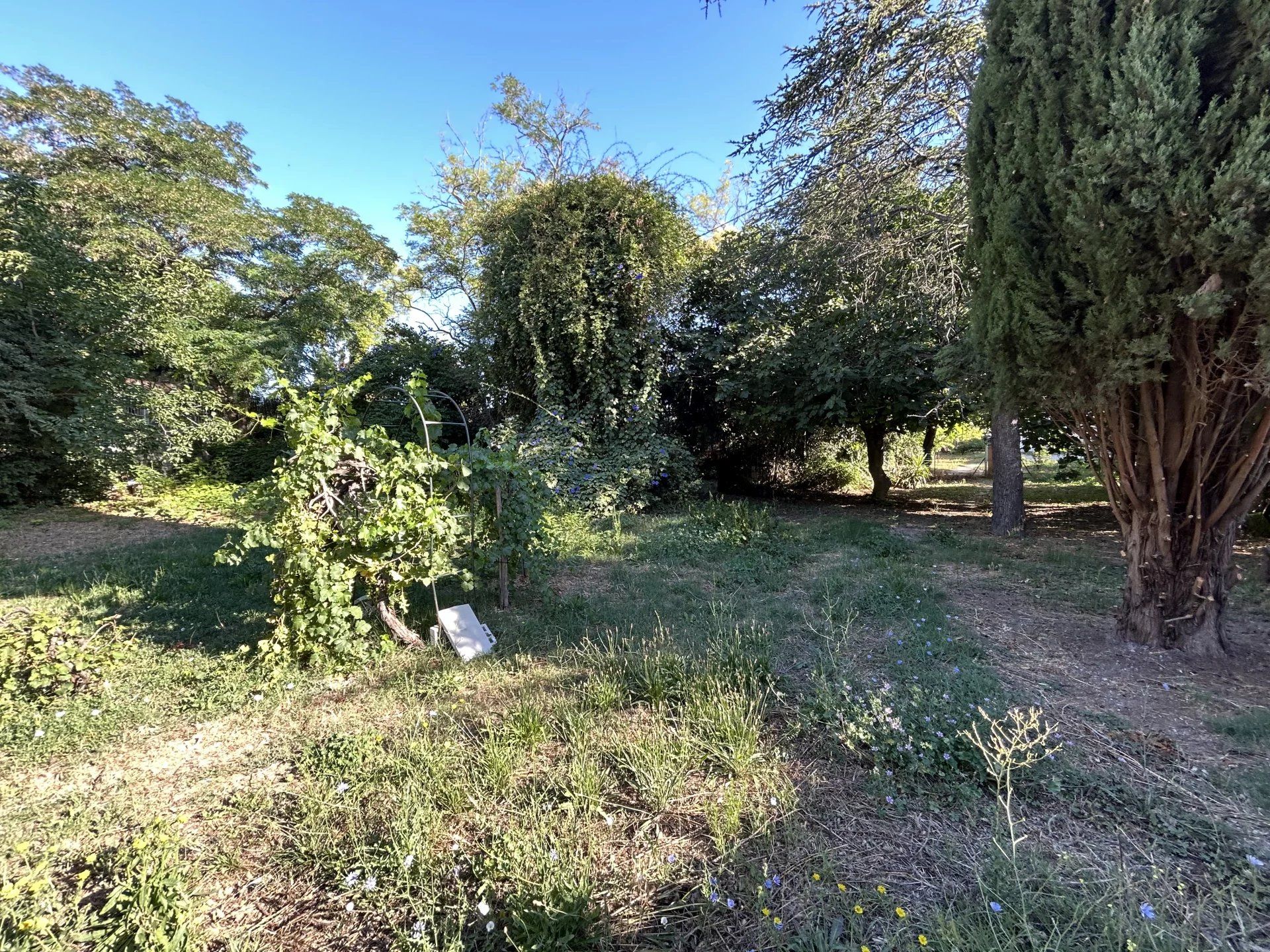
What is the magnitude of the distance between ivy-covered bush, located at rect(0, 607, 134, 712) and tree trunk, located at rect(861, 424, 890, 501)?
30.9 feet

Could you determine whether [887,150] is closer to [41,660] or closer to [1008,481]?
[1008,481]

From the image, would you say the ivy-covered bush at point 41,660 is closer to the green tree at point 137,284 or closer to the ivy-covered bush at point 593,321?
the ivy-covered bush at point 593,321

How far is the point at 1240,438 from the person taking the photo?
2.94 meters

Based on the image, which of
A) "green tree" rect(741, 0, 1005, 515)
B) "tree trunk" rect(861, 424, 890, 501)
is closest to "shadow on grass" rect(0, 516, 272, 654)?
"green tree" rect(741, 0, 1005, 515)

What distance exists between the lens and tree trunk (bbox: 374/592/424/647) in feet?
10.8

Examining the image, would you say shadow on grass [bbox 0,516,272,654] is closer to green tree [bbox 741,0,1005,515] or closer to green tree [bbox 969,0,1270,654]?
green tree [bbox 969,0,1270,654]

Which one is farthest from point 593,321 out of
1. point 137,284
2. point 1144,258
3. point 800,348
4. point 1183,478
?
point 137,284

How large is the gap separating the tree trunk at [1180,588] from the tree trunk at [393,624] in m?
4.39

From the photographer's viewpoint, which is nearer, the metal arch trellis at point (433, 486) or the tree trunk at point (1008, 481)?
the metal arch trellis at point (433, 486)

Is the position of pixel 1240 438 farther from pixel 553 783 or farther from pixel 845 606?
pixel 553 783

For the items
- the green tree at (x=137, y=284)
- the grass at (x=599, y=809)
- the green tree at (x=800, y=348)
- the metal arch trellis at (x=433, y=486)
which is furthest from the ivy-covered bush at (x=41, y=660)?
the green tree at (x=800, y=348)

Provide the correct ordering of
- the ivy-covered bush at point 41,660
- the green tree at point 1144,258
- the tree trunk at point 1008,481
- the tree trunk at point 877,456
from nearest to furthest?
the green tree at point 1144,258 < the ivy-covered bush at point 41,660 < the tree trunk at point 1008,481 < the tree trunk at point 877,456

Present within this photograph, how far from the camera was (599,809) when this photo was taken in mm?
1905

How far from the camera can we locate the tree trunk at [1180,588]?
3.02 metres
